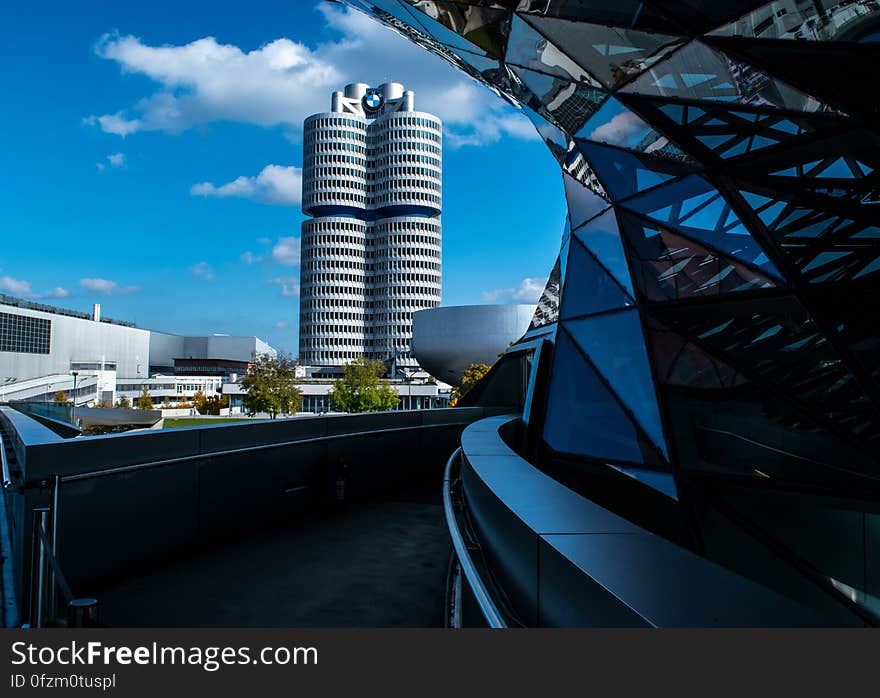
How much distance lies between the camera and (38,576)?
4.39 metres

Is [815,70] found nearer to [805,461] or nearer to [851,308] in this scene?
[851,308]

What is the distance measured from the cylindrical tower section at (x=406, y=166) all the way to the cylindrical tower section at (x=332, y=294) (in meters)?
12.3

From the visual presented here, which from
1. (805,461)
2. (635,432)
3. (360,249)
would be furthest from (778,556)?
(360,249)

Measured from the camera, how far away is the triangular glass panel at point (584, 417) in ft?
27.5

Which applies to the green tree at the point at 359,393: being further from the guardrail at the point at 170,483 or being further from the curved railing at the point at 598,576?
the curved railing at the point at 598,576

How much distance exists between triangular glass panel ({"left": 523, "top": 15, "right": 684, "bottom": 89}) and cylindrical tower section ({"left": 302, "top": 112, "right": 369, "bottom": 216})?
161m

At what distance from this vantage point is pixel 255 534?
382 inches

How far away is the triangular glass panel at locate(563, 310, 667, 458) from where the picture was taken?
26.6 feet

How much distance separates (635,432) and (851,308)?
2907mm

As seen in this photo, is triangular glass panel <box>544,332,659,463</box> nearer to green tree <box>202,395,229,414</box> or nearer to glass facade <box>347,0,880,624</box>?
glass facade <box>347,0,880,624</box>

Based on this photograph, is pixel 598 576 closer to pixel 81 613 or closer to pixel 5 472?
pixel 81 613

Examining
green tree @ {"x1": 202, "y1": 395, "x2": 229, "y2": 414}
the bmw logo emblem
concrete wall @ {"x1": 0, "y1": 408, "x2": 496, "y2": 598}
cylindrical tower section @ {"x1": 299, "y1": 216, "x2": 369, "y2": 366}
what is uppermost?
the bmw logo emblem

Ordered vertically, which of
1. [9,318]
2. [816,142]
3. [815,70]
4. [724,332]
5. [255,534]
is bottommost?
[255,534]

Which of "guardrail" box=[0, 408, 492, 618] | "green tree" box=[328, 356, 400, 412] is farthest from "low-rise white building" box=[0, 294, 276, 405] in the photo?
"guardrail" box=[0, 408, 492, 618]
